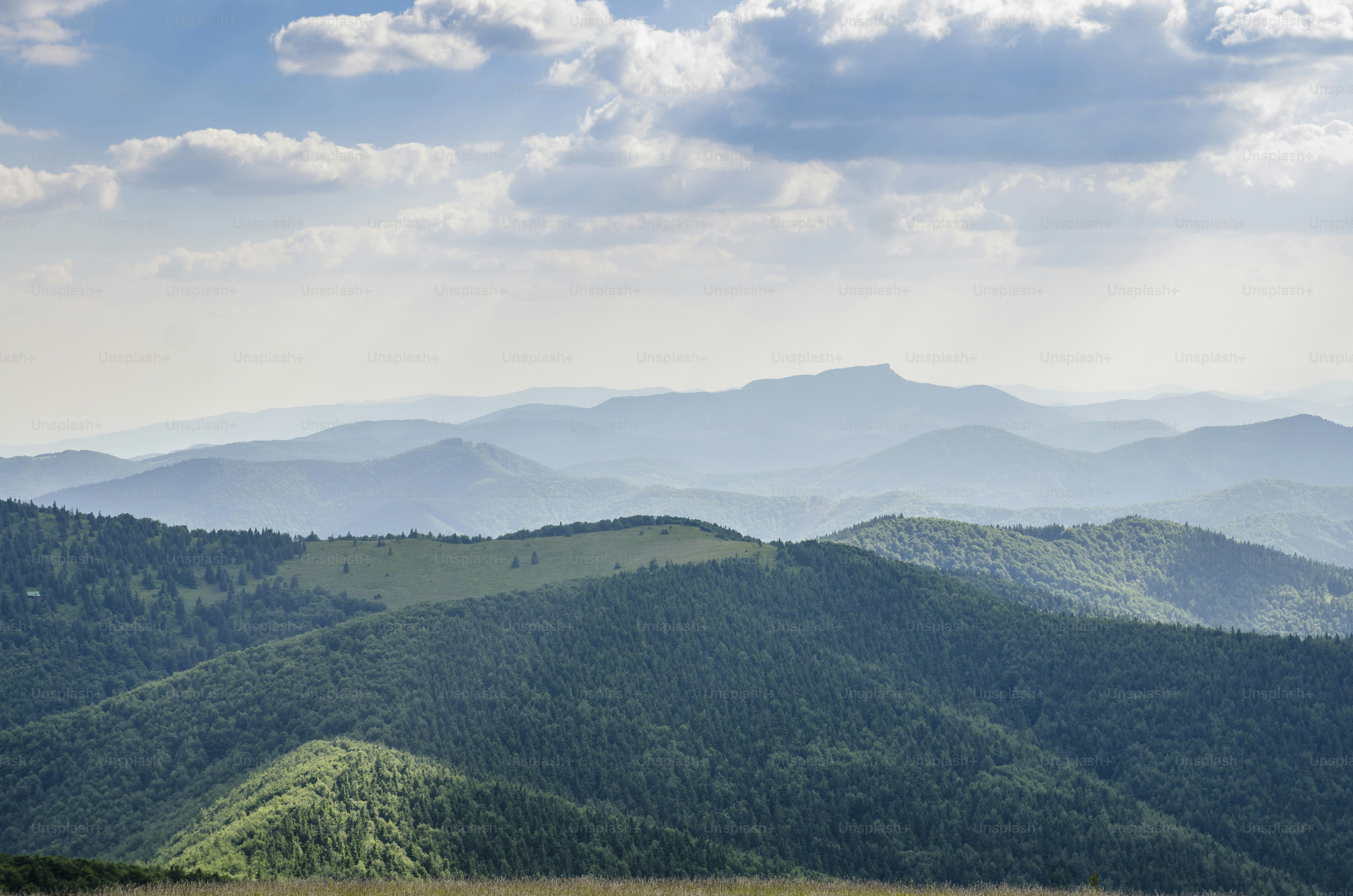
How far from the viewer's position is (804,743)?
15888 cm

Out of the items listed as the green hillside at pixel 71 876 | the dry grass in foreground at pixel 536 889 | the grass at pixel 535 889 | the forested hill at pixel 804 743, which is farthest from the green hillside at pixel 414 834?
the dry grass in foreground at pixel 536 889

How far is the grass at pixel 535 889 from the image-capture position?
5797 centimetres

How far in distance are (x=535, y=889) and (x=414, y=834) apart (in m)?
55.7

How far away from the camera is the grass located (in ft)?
190

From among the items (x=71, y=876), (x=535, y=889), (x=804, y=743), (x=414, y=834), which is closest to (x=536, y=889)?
(x=535, y=889)

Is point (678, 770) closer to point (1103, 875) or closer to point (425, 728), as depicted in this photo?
point (425, 728)

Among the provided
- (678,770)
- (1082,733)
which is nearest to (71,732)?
(678,770)

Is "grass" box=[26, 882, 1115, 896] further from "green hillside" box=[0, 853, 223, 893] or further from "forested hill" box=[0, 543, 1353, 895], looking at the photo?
"forested hill" box=[0, 543, 1353, 895]

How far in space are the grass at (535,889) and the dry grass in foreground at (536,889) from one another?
82mm

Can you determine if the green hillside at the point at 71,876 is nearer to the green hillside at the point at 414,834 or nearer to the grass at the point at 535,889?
the grass at the point at 535,889

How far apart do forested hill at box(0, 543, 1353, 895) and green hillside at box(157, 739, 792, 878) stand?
392 inches

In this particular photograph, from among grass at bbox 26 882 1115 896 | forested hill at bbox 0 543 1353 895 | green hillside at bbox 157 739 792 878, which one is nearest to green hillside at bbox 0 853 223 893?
grass at bbox 26 882 1115 896

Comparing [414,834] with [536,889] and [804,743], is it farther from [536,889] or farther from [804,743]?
[804,743]

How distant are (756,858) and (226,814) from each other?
6359 centimetres
